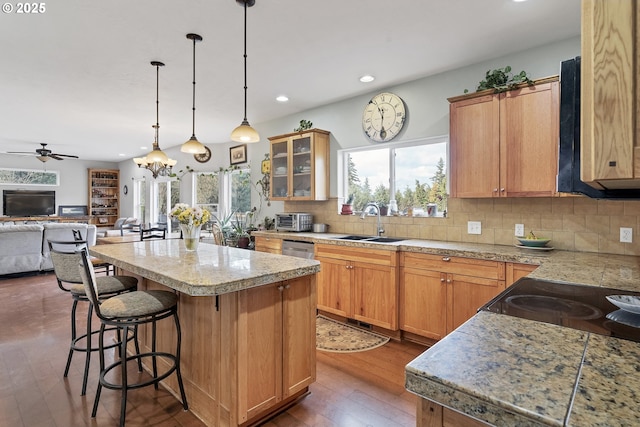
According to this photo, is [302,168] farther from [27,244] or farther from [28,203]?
[28,203]

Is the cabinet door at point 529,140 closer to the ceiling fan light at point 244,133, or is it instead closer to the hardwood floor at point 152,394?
the hardwood floor at point 152,394

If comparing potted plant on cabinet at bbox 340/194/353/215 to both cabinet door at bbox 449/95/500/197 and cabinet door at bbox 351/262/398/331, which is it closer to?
cabinet door at bbox 351/262/398/331

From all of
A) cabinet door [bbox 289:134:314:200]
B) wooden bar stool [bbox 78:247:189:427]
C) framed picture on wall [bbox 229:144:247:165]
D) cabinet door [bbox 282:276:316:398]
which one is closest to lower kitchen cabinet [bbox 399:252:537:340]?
cabinet door [bbox 282:276:316:398]

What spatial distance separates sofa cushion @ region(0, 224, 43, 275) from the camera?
5.64 m

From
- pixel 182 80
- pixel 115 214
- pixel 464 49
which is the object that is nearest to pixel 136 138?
pixel 182 80

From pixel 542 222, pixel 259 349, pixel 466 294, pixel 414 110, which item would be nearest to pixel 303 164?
pixel 414 110

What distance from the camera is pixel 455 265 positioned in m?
2.85

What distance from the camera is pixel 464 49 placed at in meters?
3.01

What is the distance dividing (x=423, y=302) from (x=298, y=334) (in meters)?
1.38

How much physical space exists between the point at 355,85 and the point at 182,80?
6.27 feet

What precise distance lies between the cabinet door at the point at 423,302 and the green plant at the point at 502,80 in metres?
1.64

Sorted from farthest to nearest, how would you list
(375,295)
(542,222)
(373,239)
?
(373,239), (375,295), (542,222)

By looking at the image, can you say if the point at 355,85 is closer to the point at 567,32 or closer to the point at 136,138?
the point at 567,32

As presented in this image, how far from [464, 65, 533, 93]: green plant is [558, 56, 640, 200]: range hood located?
6.61 ft
